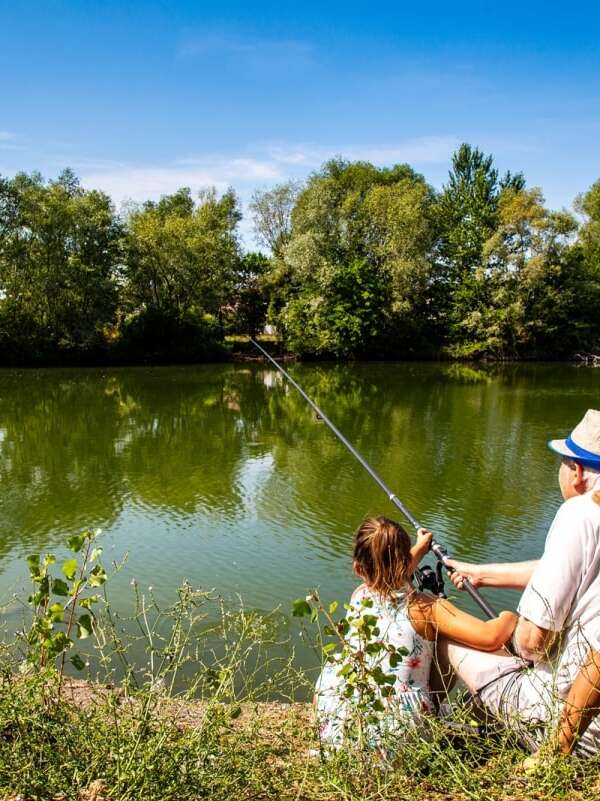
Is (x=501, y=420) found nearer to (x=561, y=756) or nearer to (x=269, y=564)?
(x=269, y=564)

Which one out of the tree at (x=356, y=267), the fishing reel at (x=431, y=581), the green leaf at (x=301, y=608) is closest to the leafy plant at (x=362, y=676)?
the green leaf at (x=301, y=608)

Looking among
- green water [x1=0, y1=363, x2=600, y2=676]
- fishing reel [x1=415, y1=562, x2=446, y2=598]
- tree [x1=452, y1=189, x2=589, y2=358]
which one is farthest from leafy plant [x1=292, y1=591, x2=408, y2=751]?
tree [x1=452, y1=189, x2=589, y2=358]

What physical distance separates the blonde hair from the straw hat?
64 cm

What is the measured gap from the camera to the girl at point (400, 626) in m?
2.27

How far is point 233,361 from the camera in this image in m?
30.5

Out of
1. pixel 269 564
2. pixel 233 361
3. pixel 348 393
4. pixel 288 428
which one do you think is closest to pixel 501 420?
pixel 288 428

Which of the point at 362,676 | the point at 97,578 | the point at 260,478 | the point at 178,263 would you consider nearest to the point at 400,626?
the point at 362,676

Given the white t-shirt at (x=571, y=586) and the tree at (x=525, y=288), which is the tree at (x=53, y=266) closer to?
the tree at (x=525, y=288)

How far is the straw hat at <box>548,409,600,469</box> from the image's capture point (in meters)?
2.26

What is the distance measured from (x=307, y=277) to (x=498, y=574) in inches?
1149

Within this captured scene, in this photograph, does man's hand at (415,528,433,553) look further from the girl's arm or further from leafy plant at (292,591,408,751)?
leafy plant at (292,591,408,751)

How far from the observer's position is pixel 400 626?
2338 millimetres

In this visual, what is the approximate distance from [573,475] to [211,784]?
60.1 inches

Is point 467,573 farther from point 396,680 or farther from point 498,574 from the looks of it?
point 396,680
